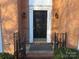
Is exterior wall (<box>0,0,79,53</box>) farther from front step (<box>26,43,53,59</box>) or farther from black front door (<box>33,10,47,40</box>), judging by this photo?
black front door (<box>33,10,47,40</box>)

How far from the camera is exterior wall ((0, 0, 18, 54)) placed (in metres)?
10.6

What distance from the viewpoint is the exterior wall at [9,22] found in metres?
10.6

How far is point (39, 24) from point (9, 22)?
123 inches

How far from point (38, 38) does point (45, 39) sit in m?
0.39

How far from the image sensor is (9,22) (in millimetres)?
10734

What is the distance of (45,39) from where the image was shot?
43.8ft

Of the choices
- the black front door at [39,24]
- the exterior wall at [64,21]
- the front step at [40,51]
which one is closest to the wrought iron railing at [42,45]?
the front step at [40,51]

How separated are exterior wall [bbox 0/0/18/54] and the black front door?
2733mm

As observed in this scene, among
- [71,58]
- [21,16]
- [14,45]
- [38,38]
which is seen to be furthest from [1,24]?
[71,58]

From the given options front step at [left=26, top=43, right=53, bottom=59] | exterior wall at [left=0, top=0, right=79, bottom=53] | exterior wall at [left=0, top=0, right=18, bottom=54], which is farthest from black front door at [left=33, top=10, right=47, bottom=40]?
exterior wall at [left=0, top=0, right=18, bottom=54]

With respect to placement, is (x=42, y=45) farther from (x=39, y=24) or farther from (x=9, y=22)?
(x=9, y=22)

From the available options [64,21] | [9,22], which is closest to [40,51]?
[64,21]

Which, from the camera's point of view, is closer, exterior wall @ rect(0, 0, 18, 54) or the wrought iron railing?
the wrought iron railing

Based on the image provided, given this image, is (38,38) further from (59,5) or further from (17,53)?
(17,53)
